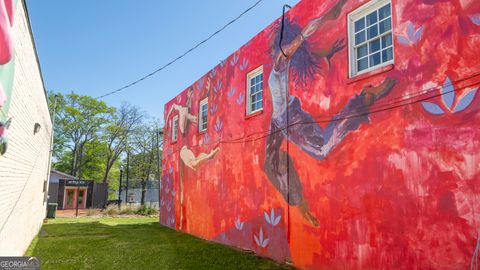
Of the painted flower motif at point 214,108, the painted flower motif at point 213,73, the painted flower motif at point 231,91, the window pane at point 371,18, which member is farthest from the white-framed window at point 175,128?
the window pane at point 371,18

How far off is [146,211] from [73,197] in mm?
9730

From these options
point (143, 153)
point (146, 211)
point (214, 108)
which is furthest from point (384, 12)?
point (143, 153)

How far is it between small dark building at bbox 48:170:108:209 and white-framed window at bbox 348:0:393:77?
27.5 m

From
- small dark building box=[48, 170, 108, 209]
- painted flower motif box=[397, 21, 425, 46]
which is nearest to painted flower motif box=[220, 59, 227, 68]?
painted flower motif box=[397, 21, 425, 46]

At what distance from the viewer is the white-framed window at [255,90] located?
9.29m

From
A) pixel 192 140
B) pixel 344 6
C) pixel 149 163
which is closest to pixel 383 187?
pixel 344 6

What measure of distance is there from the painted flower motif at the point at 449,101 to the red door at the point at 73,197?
29.0m

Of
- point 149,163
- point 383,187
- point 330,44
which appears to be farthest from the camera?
point 149,163

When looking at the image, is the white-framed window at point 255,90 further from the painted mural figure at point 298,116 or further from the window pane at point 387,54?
the window pane at point 387,54

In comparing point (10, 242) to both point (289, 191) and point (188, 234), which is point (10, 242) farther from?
point (188, 234)

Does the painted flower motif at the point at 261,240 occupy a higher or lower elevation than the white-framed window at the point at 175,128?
lower

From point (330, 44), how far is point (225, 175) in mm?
5393

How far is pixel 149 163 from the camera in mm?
39875

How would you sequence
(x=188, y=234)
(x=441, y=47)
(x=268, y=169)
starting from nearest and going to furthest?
(x=441, y=47), (x=268, y=169), (x=188, y=234)
